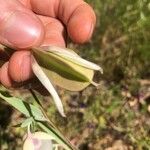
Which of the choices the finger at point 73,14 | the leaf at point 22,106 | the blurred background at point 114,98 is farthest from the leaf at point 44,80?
the blurred background at point 114,98

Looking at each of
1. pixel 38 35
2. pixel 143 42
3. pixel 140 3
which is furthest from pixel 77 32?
pixel 143 42

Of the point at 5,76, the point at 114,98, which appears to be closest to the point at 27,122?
the point at 5,76

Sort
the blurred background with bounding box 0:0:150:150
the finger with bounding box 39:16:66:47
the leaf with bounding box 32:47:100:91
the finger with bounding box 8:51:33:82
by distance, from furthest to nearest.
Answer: the blurred background with bounding box 0:0:150:150
the finger with bounding box 39:16:66:47
the finger with bounding box 8:51:33:82
the leaf with bounding box 32:47:100:91

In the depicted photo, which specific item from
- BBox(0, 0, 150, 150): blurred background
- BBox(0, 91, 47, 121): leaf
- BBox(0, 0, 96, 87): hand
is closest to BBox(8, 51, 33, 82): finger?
BBox(0, 0, 96, 87): hand

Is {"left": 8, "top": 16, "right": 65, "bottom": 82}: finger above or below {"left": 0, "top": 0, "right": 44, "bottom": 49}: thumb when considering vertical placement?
below

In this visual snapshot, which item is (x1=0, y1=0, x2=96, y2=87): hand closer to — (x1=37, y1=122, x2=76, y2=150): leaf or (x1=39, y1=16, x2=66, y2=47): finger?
(x1=39, y1=16, x2=66, y2=47): finger

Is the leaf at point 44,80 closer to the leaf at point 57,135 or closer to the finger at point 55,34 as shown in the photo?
the leaf at point 57,135

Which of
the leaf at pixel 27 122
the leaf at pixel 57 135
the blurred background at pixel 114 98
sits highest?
the leaf at pixel 27 122

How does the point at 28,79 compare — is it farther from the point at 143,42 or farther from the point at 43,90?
the point at 143,42
